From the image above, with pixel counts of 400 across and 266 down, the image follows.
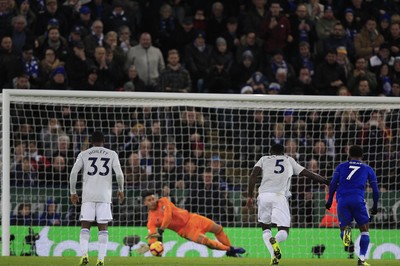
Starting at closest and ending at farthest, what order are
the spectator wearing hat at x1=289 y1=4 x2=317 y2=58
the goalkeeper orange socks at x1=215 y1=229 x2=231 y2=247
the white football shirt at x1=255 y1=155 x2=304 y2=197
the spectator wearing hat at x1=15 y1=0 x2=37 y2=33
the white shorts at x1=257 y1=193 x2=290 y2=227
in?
the white shorts at x1=257 y1=193 x2=290 y2=227 → the white football shirt at x1=255 y1=155 x2=304 y2=197 → the goalkeeper orange socks at x1=215 y1=229 x2=231 y2=247 → the spectator wearing hat at x1=15 y1=0 x2=37 y2=33 → the spectator wearing hat at x1=289 y1=4 x2=317 y2=58

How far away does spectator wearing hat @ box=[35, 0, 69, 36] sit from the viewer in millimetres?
21922

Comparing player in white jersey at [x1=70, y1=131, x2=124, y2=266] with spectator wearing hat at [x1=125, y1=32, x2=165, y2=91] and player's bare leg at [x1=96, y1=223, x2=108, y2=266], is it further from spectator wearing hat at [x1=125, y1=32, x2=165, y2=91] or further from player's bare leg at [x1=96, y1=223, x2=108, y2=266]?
spectator wearing hat at [x1=125, y1=32, x2=165, y2=91]

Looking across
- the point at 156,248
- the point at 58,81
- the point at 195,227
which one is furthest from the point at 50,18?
the point at 156,248

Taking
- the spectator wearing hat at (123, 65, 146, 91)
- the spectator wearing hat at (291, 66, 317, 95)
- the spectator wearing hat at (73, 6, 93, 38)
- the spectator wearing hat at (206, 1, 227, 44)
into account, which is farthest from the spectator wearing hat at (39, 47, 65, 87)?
the spectator wearing hat at (291, 66, 317, 95)

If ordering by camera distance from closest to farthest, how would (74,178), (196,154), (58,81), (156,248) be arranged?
(74,178) → (156,248) → (196,154) → (58,81)

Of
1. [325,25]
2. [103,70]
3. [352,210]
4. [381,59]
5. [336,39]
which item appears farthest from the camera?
[325,25]

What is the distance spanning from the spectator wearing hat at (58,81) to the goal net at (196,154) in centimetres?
Result: 42

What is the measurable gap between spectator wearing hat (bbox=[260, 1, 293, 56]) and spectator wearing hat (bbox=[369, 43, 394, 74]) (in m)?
1.95

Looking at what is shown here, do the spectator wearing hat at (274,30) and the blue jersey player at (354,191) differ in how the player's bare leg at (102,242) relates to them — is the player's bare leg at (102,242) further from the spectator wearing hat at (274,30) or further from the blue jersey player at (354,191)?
the spectator wearing hat at (274,30)

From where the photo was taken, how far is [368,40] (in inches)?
936

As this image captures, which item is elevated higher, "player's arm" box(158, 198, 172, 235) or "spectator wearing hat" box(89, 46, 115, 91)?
"spectator wearing hat" box(89, 46, 115, 91)

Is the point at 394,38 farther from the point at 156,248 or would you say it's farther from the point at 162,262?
the point at 162,262

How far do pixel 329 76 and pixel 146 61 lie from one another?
375 cm

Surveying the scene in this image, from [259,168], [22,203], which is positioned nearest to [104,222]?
[259,168]
